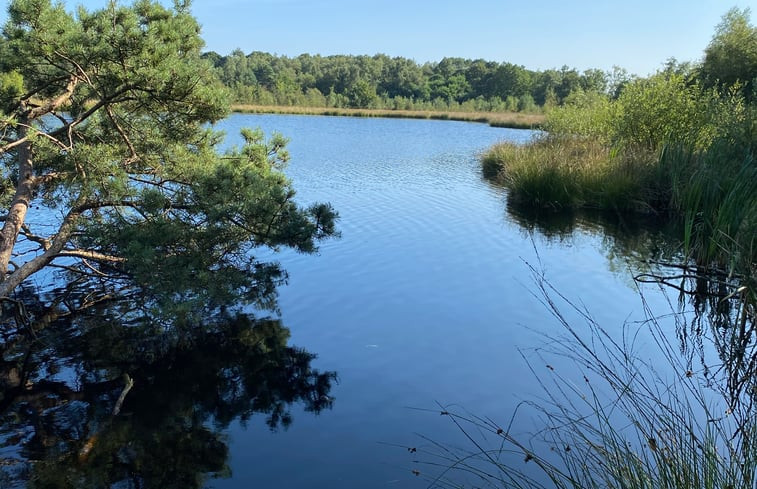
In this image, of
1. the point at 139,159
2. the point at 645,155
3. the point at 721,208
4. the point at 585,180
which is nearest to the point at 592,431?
the point at 721,208

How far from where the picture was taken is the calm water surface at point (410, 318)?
14.3 feet

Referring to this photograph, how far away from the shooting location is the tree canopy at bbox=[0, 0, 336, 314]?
486 cm

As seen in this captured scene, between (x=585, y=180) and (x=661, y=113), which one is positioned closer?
(x=585, y=180)

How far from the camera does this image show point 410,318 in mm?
7129

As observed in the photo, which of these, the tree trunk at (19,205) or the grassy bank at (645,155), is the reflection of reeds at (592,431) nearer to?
the tree trunk at (19,205)

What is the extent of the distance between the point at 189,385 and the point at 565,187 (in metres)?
11.8

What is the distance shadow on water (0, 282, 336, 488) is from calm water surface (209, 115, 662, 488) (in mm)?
240

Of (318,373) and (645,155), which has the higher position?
(645,155)

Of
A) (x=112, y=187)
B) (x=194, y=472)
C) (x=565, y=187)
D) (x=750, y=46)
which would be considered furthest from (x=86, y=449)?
(x=750, y=46)

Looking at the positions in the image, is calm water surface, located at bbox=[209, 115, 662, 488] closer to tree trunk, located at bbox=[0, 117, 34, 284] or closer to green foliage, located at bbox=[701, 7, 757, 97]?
tree trunk, located at bbox=[0, 117, 34, 284]

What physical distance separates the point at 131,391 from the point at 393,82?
93.0 metres

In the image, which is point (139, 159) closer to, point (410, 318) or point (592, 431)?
point (410, 318)

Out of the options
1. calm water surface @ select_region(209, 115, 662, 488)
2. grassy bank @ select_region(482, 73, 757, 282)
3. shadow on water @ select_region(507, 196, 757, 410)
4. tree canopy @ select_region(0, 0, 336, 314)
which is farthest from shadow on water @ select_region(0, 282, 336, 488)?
grassy bank @ select_region(482, 73, 757, 282)

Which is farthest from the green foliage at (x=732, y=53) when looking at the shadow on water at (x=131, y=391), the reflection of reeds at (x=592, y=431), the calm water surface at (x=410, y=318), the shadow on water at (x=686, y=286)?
the shadow on water at (x=131, y=391)
